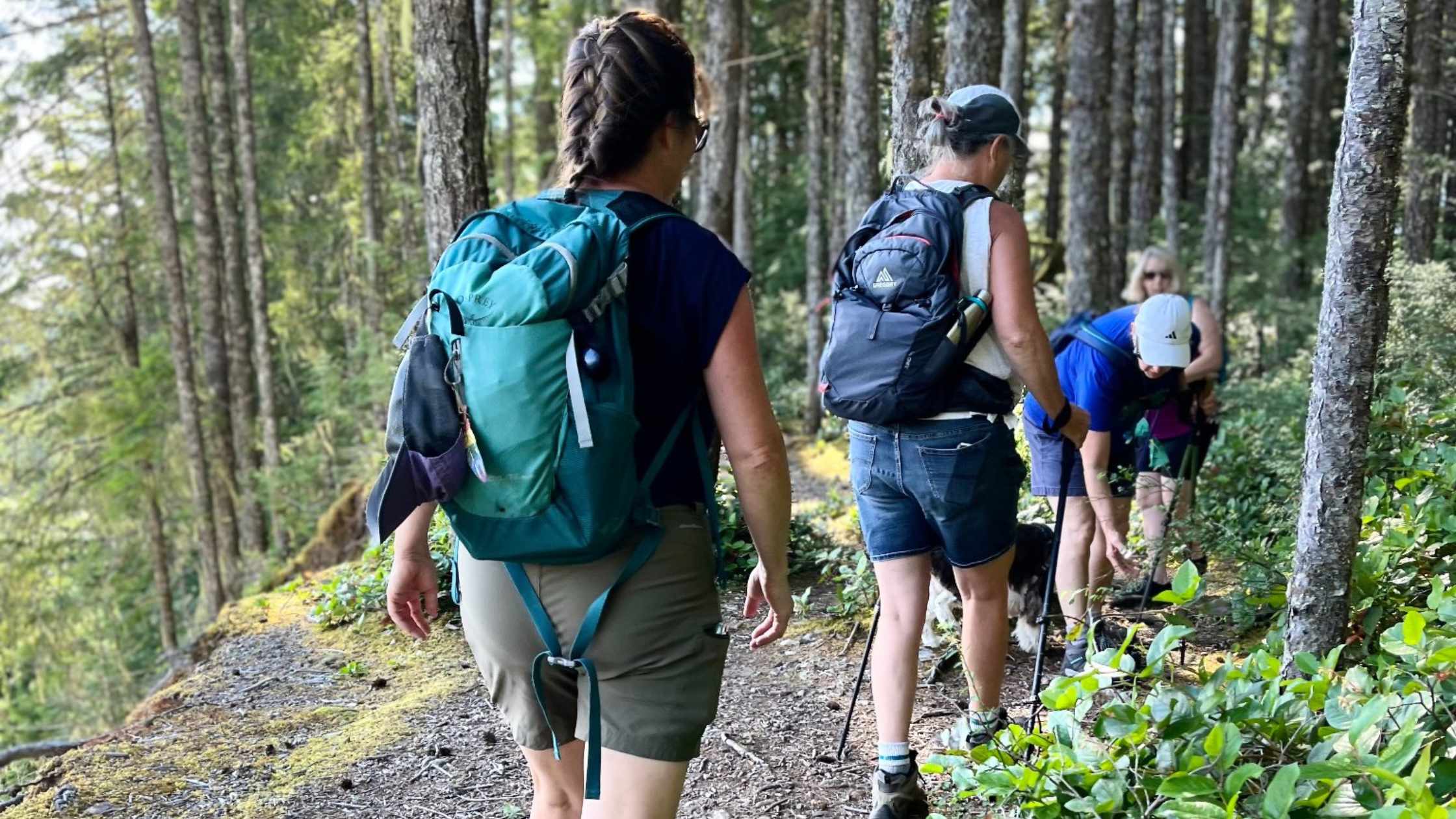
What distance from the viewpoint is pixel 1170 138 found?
17594mm

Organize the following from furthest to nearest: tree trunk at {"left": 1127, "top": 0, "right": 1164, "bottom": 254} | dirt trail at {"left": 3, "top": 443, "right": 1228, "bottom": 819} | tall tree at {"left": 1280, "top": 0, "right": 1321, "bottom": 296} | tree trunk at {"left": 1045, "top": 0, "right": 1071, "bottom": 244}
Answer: tree trunk at {"left": 1045, "top": 0, "right": 1071, "bottom": 244} < tree trunk at {"left": 1127, "top": 0, "right": 1164, "bottom": 254} < tall tree at {"left": 1280, "top": 0, "right": 1321, "bottom": 296} < dirt trail at {"left": 3, "top": 443, "right": 1228, "bottom": 819}

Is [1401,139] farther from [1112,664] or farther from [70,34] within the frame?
[70,34]

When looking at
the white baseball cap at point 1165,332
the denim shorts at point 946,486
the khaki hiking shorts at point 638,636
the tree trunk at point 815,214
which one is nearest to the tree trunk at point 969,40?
the white baseball cap at point 1165,332

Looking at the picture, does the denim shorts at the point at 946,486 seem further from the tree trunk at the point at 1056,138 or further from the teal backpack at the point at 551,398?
the tree trunk at the point at 1056,138

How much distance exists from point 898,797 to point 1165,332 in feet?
7.86

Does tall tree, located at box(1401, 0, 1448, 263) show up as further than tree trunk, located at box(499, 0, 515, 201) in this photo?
No

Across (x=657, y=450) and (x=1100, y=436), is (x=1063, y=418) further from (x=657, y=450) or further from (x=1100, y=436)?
(x=657, y=450)

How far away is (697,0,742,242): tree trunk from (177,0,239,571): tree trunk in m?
6.74

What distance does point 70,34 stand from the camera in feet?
51.1

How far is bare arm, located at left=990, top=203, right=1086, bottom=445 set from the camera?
126 inches

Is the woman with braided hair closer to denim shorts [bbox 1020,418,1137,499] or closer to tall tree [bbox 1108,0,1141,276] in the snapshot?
denim shorts [bbox 1020,418,1137,499]

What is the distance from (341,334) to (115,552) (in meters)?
5.36

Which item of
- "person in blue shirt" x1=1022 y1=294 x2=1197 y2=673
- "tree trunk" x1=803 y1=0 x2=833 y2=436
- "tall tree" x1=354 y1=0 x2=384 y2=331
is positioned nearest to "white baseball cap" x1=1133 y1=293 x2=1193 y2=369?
"person in blue shirt" x1=1022 y1=294 x2=1197 y2=673

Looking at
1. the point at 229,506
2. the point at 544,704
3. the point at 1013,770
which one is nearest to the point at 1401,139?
the point at 1013,770
